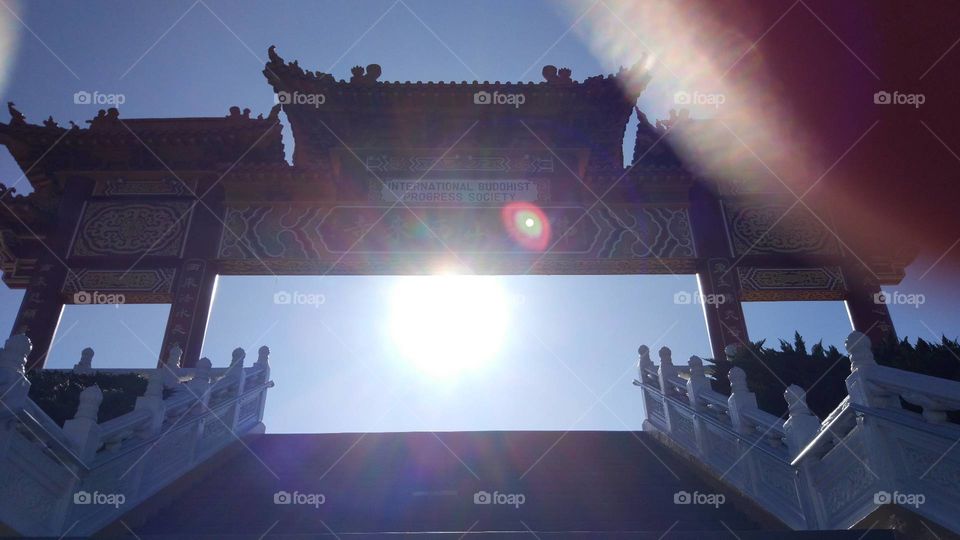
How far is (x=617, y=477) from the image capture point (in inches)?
268

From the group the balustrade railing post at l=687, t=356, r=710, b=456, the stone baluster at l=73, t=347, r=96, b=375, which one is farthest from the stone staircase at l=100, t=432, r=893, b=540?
the stone baluster at l=73, t=347, r=96, b=375

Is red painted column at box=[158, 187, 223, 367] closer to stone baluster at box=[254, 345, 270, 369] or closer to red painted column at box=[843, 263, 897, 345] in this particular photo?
stone baluster at box=[254, 345, 270, 369]

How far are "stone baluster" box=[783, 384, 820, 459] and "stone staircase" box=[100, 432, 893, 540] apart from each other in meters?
0.60

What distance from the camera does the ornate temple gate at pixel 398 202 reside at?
41.3 feet

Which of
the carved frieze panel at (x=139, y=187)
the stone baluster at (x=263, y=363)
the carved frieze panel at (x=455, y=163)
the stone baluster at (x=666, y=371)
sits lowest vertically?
the stone baluster at (x=666, y=371)

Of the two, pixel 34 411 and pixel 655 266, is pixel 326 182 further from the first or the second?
pixel 34 411

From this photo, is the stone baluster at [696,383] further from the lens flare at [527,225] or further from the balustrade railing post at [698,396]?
the lens flare at [527,225]

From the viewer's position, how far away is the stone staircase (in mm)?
5293

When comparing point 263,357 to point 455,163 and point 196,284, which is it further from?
point 455,163

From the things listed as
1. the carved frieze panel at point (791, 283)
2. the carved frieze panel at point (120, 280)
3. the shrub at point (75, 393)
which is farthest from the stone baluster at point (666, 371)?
the carved frieze panel at point (120, 280)

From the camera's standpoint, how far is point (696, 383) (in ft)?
25.1

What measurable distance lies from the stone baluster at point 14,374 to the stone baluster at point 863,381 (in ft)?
17.2

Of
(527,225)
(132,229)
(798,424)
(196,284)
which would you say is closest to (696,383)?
(798,424)

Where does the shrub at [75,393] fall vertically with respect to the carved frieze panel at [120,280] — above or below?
below
